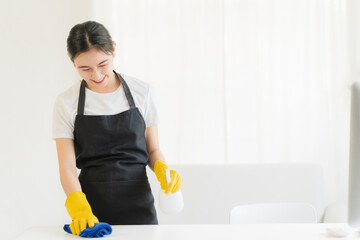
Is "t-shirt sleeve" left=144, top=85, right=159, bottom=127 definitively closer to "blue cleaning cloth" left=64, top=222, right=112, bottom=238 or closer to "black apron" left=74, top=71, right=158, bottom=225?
"black apron" left=74, top=71, right=158, bottom=225

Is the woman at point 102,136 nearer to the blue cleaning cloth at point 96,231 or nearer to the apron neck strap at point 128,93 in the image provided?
the apron neck strap at point 128,93

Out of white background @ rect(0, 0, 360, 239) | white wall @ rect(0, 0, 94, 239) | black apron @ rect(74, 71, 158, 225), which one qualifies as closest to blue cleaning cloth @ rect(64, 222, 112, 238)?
black apron @ rect(74, 71, 158, 225)

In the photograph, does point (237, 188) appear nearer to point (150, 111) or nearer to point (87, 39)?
point (150, 111)

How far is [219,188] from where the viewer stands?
2803 millimetres

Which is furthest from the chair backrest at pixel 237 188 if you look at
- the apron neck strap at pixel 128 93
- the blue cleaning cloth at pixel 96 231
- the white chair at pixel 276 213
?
the blue cleaning cloth at pixel 96 231

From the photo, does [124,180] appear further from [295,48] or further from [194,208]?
[295,48]

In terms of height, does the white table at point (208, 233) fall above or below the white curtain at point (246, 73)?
below

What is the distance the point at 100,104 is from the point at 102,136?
0.13 meters

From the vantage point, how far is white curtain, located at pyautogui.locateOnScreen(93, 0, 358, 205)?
3.24 metres

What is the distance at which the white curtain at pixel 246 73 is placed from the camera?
3.24 m

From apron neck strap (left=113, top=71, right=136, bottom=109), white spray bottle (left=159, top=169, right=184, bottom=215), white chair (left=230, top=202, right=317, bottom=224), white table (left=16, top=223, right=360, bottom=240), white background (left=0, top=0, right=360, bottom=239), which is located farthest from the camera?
white background (left=0, top=0, right=360, bottom=239)

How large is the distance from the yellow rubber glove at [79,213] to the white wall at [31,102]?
1.63 m

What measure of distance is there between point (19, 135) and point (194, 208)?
128 centimetres

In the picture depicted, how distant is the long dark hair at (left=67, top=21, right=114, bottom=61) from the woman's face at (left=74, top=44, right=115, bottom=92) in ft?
0.05
